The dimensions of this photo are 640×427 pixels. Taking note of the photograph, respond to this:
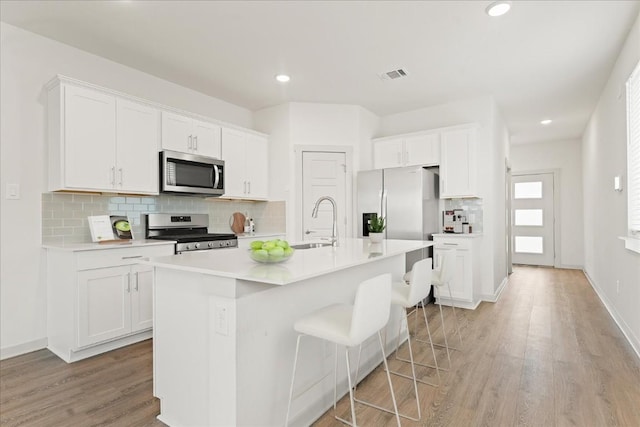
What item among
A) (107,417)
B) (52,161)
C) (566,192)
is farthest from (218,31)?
(566,192)

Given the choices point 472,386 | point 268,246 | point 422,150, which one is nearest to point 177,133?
point 268,246

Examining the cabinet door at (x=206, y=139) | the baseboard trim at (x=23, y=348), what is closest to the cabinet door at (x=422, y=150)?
the cabinet door at (x=206, y=139)

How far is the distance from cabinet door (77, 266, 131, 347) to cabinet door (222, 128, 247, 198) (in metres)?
1.76

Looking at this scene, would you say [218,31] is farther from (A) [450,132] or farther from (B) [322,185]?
(A) [450,132]

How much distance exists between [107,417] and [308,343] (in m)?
1.21

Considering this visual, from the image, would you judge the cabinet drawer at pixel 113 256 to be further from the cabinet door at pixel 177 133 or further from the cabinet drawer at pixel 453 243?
the cabinet drawer at pixel 453 243

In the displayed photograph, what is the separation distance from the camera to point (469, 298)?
432 centimetres

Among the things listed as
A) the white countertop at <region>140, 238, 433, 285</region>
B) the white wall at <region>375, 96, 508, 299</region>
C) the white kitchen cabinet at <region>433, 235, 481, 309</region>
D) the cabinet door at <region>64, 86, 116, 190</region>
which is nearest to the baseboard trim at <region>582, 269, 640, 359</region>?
the white wall at <region>375, 96, 508, 299</region>

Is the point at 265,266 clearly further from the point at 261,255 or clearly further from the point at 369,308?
the point at 369,308

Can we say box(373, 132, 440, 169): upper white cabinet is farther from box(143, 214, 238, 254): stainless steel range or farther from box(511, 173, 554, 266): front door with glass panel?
box(511, 173, 554, 266): front door with glass panel

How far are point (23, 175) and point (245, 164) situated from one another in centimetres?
233

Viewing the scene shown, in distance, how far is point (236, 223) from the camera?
488cm

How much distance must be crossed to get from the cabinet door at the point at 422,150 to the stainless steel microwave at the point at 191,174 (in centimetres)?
257

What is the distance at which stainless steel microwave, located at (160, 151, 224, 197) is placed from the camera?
367cm
